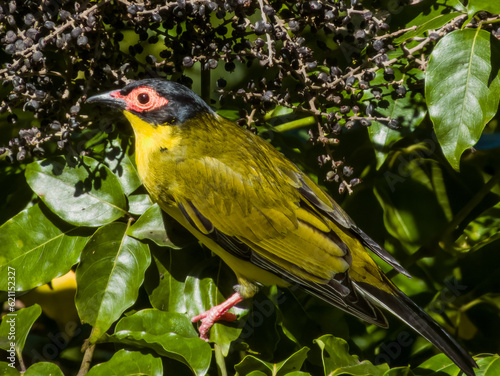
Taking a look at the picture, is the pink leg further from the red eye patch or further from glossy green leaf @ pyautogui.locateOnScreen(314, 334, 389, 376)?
the red eye patch

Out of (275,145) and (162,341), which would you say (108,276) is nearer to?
(162,341)

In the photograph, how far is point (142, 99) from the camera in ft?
6.38

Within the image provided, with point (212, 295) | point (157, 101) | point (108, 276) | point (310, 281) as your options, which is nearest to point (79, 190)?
point (108, 276)

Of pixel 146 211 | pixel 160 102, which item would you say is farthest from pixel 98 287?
pixel 160 102

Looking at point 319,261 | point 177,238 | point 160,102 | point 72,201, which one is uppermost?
point 160,102

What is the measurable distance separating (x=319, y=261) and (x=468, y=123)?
652 millimetres

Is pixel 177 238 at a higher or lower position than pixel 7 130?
lower

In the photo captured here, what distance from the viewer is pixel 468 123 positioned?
1576 mm

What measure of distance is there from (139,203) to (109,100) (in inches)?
12.7

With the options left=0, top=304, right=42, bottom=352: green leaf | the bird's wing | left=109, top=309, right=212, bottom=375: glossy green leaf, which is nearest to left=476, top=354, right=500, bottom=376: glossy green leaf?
the bird's wing

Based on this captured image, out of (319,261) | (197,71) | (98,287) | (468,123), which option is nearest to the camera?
(468,123)

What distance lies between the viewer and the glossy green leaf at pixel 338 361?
5.36 ft

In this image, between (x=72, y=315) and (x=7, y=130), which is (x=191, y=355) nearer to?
(x=72, y=315)

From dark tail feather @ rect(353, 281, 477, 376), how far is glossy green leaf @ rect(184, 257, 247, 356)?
40 centimetres
